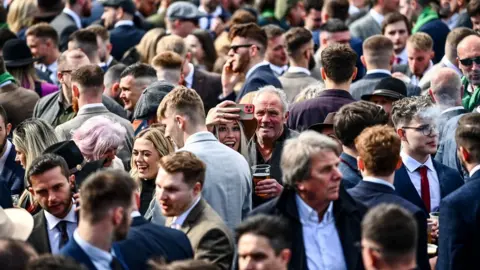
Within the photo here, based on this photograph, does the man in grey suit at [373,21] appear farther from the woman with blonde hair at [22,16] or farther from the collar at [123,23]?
the woman with blonde hair at [22,16]

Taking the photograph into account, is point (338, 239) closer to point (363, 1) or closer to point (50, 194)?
point (50, 194)

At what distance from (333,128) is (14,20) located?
319 inches

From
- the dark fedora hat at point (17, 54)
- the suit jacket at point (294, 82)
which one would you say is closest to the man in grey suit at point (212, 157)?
the suit jacket at point (294, 82)

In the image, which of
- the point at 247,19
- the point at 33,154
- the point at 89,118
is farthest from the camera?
the point at 247,19

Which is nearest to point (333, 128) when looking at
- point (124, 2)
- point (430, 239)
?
point (430, 239)

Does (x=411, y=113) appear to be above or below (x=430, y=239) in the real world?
above

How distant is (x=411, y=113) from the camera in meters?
8.11

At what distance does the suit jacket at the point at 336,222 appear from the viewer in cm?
653

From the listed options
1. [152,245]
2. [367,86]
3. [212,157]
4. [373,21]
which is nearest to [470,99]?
[367,86]

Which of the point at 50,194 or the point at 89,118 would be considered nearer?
the point at 50,194

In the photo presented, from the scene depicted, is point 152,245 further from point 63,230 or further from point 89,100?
point 89,100

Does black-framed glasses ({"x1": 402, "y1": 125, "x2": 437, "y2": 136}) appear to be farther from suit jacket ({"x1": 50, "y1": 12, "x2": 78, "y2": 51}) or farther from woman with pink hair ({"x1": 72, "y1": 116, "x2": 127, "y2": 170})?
suit jacket ({"x1": 50, "y1": 12, "x2": 78, "y2": 51})

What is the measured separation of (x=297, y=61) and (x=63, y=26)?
495cm

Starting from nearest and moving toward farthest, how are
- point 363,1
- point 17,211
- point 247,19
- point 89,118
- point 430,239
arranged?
A: point 17,211, point 430,239, point 89,118, point 247,19, point 363,1
